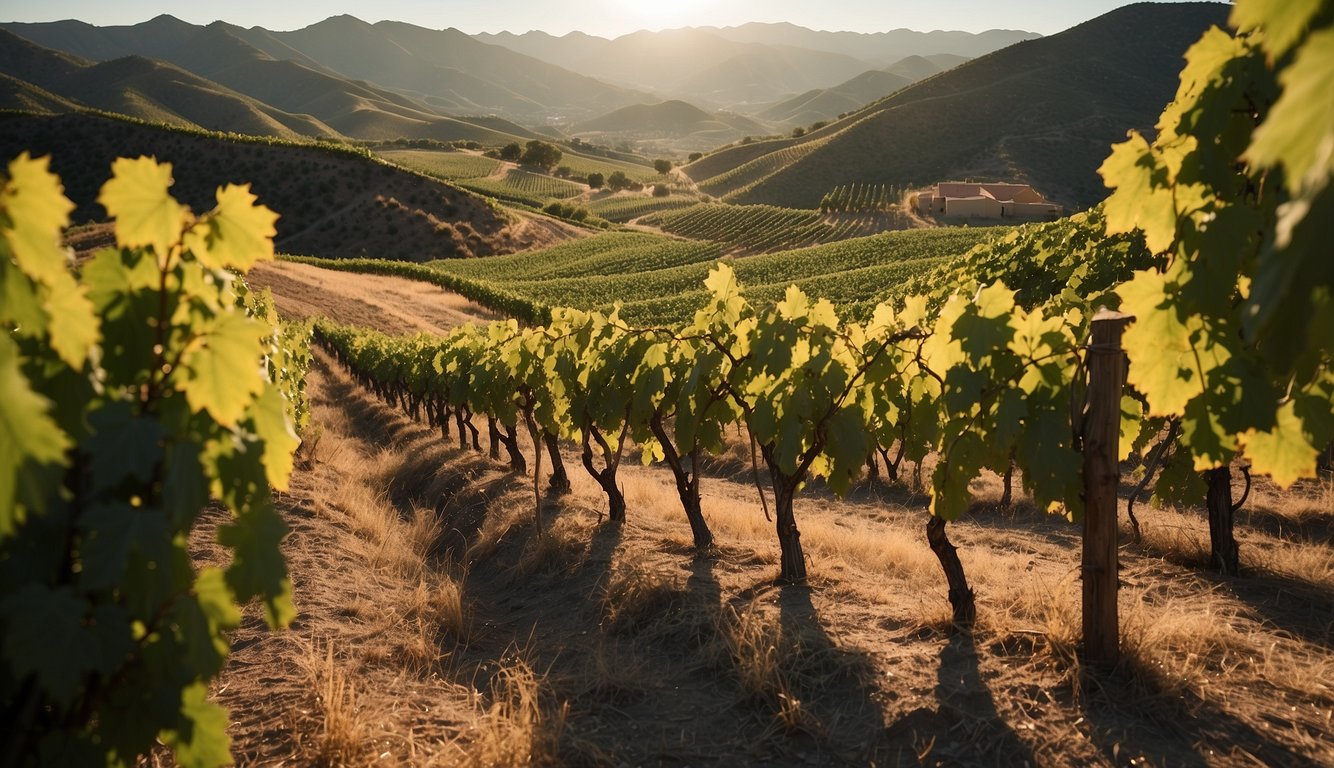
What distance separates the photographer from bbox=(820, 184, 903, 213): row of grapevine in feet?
250

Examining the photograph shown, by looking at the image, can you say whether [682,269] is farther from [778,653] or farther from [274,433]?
[274,433]

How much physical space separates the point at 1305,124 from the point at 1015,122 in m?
126

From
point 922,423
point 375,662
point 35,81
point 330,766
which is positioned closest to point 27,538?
point 330,766

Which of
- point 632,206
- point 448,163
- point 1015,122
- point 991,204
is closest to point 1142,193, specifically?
point 991,204

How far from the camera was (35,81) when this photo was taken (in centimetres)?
17900

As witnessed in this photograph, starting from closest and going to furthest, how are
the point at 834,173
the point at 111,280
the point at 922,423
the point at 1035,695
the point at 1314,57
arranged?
the point at 1314,57 → the point at 111,280 → the point at 1035,695 → the point at 922,423 → the point at 834,173

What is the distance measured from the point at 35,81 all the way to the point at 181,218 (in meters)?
239

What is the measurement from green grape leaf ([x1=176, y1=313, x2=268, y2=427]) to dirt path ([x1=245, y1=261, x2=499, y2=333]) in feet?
107

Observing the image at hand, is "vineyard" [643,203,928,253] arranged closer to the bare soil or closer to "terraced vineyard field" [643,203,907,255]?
"terraced vineyard field" [643,203,907,255]

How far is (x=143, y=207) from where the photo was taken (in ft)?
→ 6.85

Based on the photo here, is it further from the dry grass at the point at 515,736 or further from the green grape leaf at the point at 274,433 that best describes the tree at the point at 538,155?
the green grape leaf at the point at 274,433

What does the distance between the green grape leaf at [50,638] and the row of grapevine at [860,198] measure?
250 feet

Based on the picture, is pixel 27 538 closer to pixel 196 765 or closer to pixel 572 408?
pixel 196 765

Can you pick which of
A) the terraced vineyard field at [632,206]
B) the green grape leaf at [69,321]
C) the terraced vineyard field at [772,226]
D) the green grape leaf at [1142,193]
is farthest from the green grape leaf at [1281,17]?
the terraced vineyard field at [632,206]
